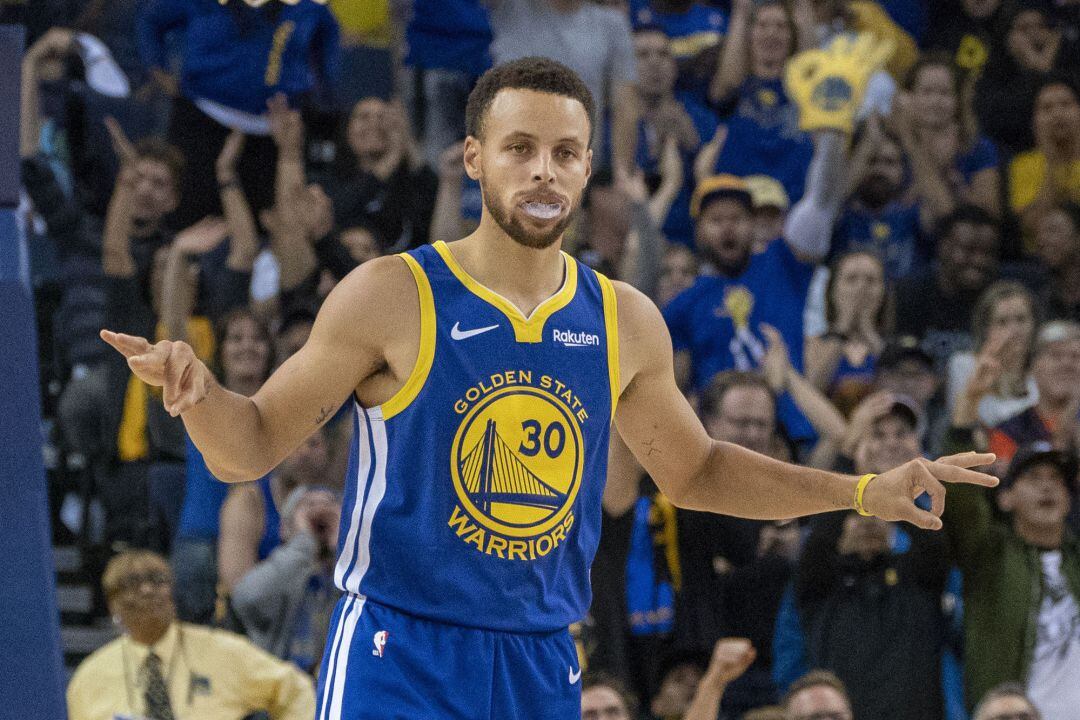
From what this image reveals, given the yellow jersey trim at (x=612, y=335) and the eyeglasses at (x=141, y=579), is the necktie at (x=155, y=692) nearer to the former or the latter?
the eyeglasses at (x=141, y=579)

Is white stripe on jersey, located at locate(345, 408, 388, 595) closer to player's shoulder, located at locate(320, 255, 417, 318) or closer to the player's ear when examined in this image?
player's shoulder, located at locate(320, 255, 417, 318)

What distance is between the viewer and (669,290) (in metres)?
8.46

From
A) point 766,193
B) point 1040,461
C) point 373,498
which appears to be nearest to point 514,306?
point 373,498

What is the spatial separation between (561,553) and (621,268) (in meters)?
4.92

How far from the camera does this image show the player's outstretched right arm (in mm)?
3473

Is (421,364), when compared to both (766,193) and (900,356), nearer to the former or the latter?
(900,356)

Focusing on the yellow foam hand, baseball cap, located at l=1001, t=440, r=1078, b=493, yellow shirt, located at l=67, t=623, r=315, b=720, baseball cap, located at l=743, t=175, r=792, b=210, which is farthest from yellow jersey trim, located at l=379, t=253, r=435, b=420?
Answer: the yellow foam hand

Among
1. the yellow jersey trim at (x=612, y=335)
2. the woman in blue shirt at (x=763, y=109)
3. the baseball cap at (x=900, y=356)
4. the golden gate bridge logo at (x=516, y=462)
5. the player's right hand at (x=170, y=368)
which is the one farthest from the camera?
the woman in blue shirt at (x=763, y=109)

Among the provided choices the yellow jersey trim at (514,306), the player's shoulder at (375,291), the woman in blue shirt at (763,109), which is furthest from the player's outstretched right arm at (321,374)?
the woman in blue shirt at (763,109)

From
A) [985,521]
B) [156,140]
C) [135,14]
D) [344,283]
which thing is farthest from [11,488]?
[135,14]

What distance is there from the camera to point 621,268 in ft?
27.9

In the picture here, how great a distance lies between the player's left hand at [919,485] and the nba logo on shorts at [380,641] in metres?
1.09

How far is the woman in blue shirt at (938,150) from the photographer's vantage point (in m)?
9.05

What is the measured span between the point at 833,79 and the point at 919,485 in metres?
5.54
